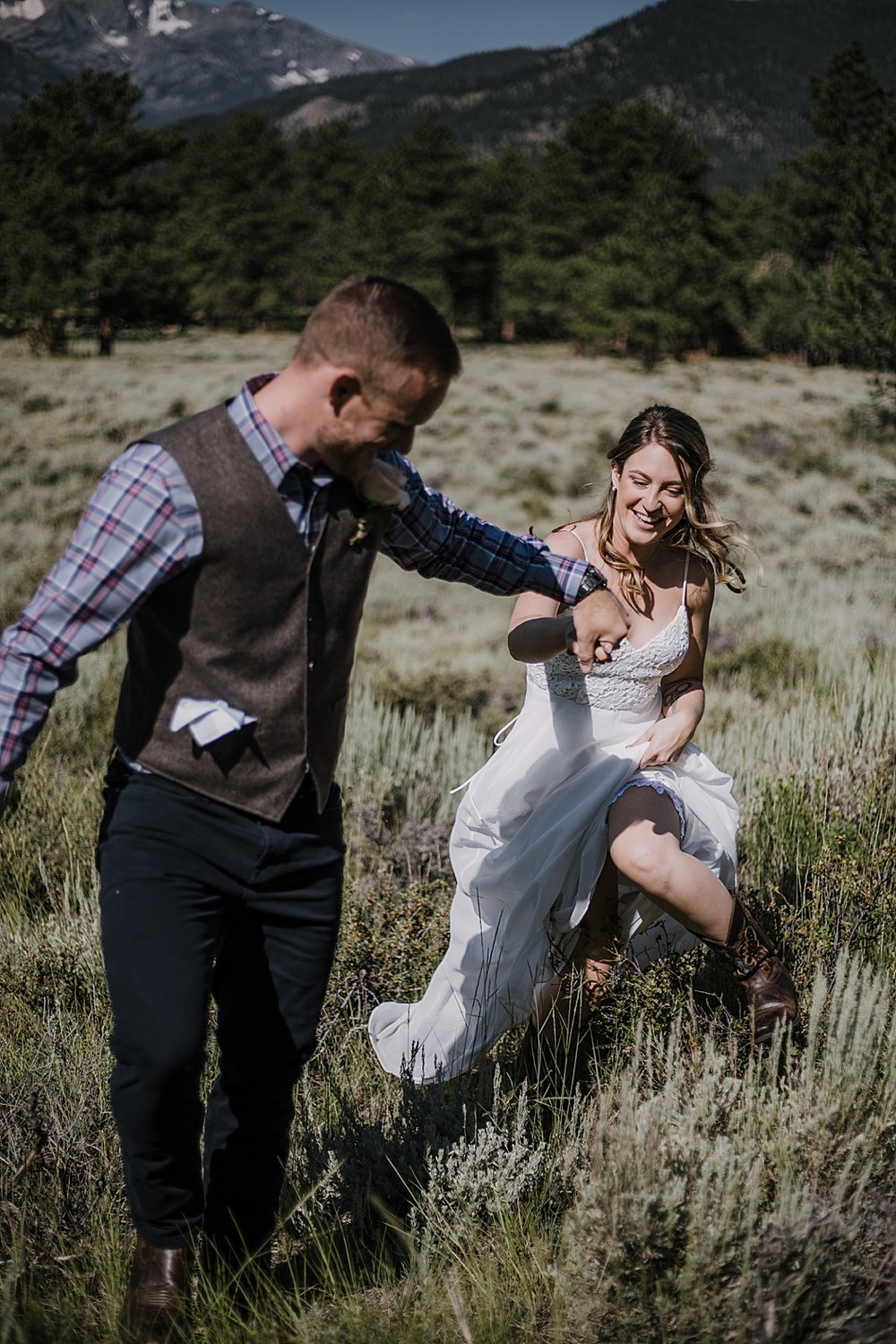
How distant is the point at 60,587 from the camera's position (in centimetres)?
174

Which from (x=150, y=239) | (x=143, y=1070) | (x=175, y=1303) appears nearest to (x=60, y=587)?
(x=143, y=1070)

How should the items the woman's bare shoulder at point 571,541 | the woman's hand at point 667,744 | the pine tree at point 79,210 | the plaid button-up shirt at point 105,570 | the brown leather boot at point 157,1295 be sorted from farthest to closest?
the pine tree at point 79,210
the woman's bare shoulder at point 571,541
the woman's hand at point 667,744
the brown leather boot at point 157,1295
the plaid button-up shirt at point 105,570

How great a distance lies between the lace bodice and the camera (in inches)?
132

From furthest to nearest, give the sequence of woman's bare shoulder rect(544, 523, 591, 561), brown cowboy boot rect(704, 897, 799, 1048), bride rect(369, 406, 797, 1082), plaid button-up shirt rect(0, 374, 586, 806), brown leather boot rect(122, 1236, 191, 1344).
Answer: woman's bare shoulder rect(544, 523, 591, 561) < bride rect(369, 406, 797, 1082) < brown cowboy boot rect(704, 897, 799, 1048) < brown leather boot rect(122, 1236, 191, 1344) < plaid button-up shirt rect(0, 374, 586, 806)

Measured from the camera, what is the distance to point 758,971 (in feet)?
9.53

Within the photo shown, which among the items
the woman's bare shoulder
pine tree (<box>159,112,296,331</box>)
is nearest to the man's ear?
the woman's bare shoulder

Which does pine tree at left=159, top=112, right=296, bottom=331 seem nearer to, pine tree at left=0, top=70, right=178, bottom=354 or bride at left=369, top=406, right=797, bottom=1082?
pine tree at left=0, top=70, right=178, bottom=354

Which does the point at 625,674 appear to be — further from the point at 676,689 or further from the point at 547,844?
the point at 547,844

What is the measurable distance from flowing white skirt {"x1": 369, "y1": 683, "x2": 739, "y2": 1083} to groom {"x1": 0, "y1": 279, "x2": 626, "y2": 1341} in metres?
1.00

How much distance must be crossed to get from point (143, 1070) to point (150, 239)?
147 ft

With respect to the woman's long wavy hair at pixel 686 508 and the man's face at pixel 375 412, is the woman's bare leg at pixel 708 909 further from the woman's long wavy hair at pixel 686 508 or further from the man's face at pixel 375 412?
the man's face at pixel 375 412

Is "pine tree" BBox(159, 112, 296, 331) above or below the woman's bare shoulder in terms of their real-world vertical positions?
above

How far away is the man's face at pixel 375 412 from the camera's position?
1836mm

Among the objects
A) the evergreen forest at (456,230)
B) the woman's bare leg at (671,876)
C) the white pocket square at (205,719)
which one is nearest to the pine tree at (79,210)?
the evergreen forest at (456,230)
